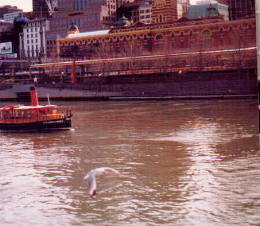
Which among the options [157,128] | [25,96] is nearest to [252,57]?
[25,96]

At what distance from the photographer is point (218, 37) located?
407 ft

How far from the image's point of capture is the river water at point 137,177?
1897 centimetres

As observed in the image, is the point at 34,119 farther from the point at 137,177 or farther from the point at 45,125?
the point at 137,177

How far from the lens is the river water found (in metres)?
19.0

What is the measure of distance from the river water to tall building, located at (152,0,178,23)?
455ft

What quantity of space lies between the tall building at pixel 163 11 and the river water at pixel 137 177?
138542 millimetres

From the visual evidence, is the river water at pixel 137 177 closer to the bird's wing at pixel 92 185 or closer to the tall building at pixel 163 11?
the bird's wing at pixel 92 185

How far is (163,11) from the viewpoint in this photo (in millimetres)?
179625

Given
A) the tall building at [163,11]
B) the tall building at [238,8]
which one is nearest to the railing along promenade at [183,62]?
the tall building at [163,11]

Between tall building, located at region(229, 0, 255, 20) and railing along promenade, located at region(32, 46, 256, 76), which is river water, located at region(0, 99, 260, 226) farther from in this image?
tall building, located at region(229, 0, 255, 20)

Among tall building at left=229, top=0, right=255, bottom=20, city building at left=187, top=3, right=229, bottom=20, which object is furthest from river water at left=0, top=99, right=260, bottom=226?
tall building at left=229, top=0, right=255, bottom=20

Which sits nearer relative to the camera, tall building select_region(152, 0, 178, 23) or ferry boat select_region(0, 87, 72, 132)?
ferry boat select_region(0, 87, 72, 132)

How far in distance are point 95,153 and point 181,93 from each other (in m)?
66.4

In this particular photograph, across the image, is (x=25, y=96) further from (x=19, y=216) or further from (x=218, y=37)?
(x=19, y=216)
